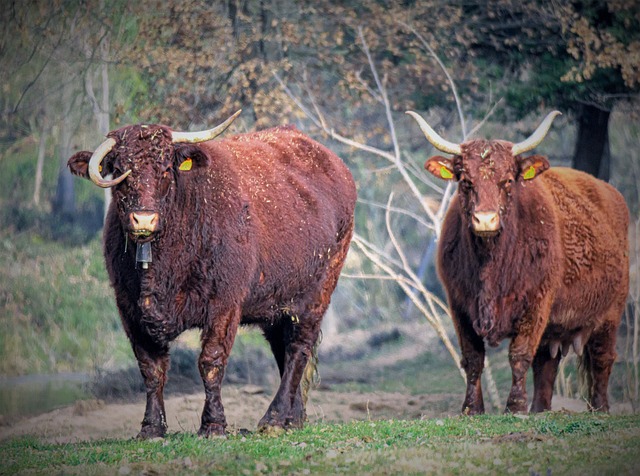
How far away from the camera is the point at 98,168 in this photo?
8.80 metres

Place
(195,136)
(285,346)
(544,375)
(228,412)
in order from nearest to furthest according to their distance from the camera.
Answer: (195,136), (285,346), (544,375), (228,412)

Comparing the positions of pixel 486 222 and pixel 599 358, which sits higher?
pixel 486 222

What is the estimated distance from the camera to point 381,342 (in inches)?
1117

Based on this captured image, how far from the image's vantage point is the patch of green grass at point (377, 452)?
7469mm

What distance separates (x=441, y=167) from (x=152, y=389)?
4.09m

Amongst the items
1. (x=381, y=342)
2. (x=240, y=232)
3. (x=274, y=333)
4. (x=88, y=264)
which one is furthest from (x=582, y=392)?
(x=88, y=264)

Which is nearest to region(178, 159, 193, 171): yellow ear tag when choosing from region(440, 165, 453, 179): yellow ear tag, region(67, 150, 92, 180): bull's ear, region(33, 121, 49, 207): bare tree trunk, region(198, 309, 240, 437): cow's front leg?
region(67, 150, 92, 180): bull's ear

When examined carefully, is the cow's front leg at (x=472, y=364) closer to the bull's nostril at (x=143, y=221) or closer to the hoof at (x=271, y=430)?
the hoof at (x=271, y=430)

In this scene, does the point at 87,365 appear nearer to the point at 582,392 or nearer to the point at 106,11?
the point at 106,11

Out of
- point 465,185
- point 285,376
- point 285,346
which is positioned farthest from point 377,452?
point 465,185

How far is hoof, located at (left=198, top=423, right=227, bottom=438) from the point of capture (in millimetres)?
9070

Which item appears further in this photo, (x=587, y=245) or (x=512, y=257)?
(x=587, y=245)

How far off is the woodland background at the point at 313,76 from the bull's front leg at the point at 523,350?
3696 millimetres

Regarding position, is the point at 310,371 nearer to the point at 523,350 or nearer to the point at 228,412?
the point at 523,350
